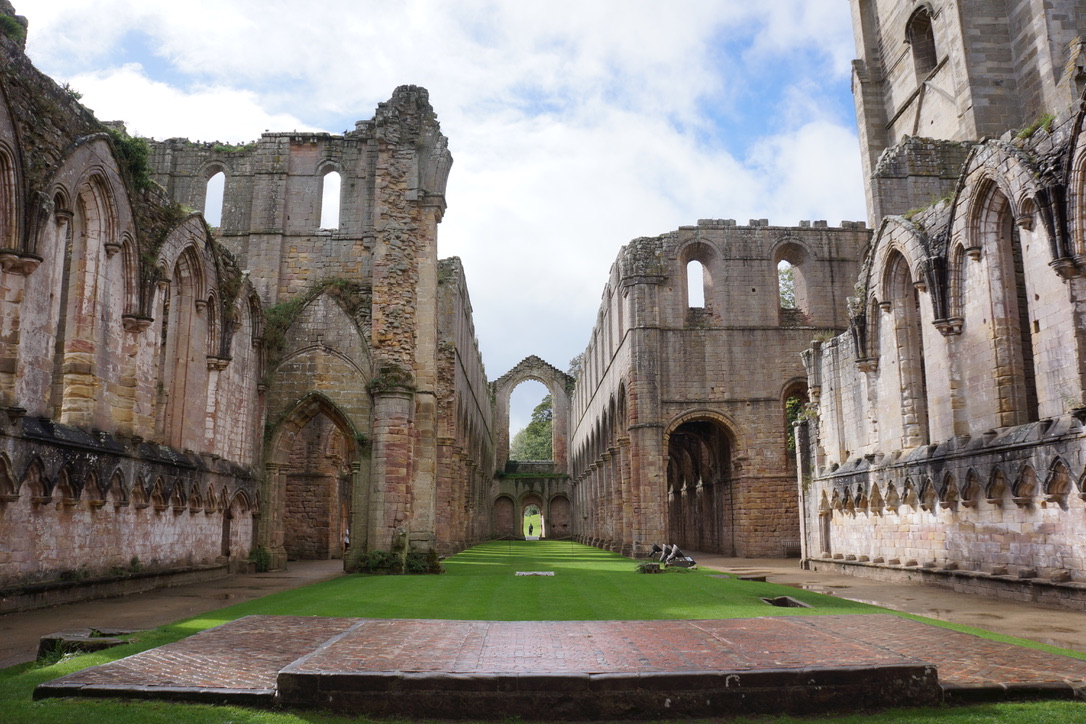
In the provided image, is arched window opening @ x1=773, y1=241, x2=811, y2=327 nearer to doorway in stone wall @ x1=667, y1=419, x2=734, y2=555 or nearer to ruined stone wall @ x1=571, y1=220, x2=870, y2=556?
ruined stone wall @ x1=571, y1=220, x2=870, y2=556

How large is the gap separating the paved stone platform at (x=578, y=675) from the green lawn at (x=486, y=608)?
137mm

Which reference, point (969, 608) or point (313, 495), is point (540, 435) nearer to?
point (313, 495)

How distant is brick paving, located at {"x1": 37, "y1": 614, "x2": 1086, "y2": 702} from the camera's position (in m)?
4.82

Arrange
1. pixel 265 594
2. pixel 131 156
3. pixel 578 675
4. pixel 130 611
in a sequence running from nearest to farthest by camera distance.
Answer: pixel 578 675 < pixel 130 611 < pixel 265 594 < pixel 131 156

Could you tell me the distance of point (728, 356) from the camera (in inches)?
1075

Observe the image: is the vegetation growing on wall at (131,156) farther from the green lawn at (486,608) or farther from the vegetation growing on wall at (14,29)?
the green lawn at (486,608)

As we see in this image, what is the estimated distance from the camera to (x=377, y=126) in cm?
1970

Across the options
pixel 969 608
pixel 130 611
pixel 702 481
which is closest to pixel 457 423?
pixel 702 481

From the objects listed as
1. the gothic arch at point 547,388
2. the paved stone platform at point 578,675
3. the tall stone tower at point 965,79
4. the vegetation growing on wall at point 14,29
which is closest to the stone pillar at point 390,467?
the vegetation growing on wall at point 14,29

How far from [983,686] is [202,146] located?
23028 mm

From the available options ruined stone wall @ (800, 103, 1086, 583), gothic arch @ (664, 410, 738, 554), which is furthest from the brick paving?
gothic arch @ (664, 410, 738, 554)

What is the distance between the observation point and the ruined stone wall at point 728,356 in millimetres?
26375

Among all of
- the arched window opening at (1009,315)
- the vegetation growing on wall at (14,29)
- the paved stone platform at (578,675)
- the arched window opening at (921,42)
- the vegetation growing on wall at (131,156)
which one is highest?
the arched window opening at (921,42)

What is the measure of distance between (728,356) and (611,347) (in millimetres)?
6901
